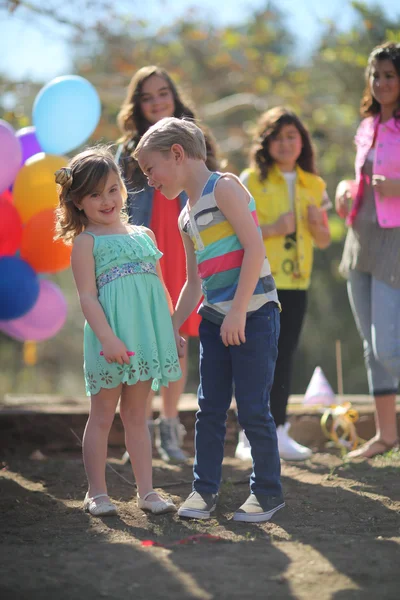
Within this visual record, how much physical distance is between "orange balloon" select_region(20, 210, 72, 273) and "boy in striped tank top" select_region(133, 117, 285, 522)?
1.77 m

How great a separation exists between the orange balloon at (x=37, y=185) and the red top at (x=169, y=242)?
83 cm

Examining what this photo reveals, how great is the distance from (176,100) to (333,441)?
2231 mm

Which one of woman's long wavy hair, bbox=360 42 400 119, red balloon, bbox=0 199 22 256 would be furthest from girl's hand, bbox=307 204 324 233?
red balloon, bbox=0 199 22 256

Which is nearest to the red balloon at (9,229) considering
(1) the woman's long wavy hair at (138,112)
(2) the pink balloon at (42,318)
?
(2) the pink balloon at (42,318)

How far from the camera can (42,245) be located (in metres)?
4.60

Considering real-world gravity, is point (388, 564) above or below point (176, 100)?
below

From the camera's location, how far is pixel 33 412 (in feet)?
15.8

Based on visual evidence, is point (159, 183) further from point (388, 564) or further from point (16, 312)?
point (16, 312)

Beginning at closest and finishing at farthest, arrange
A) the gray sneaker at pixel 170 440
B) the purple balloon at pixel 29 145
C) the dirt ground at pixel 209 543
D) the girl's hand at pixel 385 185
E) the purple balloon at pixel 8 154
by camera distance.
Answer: the dirt ground at pixel 209 543 → the girl's hand at pixel 385 185 → the gray sneaker at pixel 170 440 → the purple balloon at pixel 8 154 → the purple balloon at pixel 29 145

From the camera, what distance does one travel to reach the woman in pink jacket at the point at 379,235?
12.6 feet

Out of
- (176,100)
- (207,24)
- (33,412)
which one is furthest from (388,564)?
(207,24)

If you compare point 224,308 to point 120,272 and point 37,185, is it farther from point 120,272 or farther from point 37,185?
point 37,185

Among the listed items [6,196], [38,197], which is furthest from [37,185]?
[6,196]

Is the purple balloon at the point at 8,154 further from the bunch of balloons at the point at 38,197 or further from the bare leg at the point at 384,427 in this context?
the bare leg at the point at 384,427
